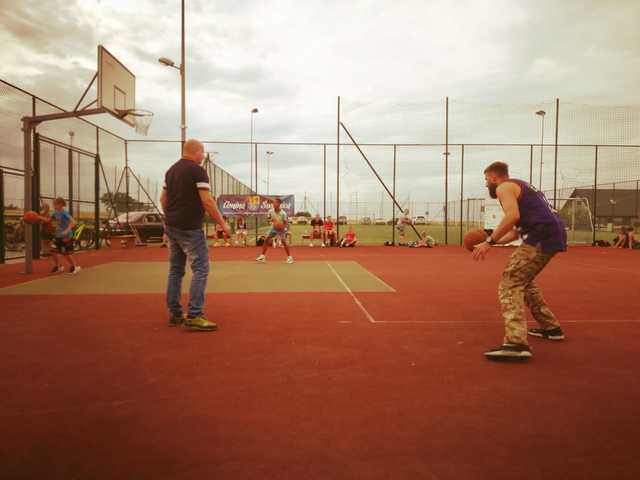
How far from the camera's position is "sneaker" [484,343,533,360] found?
3787mm

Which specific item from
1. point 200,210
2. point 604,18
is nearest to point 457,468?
point 200,210

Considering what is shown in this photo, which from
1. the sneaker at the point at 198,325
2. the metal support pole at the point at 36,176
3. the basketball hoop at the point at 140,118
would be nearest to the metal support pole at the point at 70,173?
the metal support pole at the point at 36,176

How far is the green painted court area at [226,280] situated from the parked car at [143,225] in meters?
7.80

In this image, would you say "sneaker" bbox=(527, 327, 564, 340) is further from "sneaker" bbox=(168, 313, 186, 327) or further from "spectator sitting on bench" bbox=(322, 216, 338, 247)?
"spectator sitting on bench" bbox=(322, 216, 338, 247)

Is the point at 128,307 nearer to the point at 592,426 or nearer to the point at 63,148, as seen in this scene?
the point at 592,426

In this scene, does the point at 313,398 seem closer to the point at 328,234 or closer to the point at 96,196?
the point at 96,196

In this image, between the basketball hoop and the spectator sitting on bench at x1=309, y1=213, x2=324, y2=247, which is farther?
the spectator sitting on bench at x1=309, y1=213, x2=324, y2=247

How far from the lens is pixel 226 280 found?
8.82 m

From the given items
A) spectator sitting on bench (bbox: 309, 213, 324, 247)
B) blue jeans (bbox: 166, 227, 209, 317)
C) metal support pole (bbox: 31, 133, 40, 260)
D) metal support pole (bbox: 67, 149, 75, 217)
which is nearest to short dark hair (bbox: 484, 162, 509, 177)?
blue jeans (bbox: 166, 227, 209, 317)

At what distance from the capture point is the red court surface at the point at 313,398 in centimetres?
220

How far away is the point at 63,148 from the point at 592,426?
16300 millimetres

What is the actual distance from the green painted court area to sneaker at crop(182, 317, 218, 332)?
267cm

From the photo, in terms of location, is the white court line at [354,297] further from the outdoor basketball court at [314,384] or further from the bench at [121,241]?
the bench at [121,241]

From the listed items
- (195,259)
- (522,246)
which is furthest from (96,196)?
(522,246)
